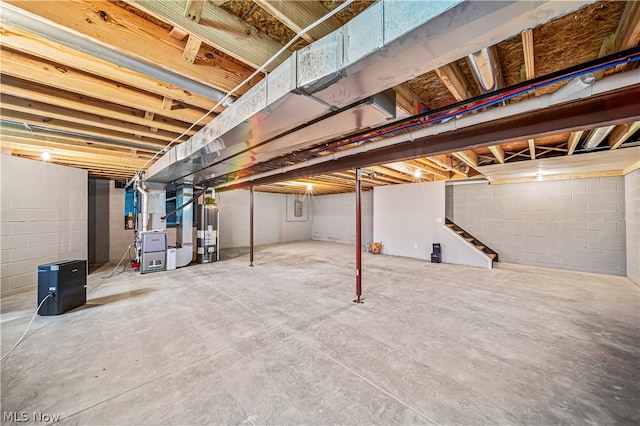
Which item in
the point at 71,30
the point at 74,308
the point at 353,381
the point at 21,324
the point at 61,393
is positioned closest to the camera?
the point at 71,30

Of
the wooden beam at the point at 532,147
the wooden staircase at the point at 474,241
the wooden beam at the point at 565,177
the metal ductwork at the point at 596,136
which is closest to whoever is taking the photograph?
the metal ductwork at the point at 596,136

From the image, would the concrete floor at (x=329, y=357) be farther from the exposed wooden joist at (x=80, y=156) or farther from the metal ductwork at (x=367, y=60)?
the exposed wooden joist at (x=80, y=156)

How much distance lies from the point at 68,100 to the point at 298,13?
2401 mm

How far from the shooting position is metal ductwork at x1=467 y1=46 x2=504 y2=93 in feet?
4.57

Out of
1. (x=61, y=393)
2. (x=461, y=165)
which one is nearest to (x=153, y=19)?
(x=61, y=393)

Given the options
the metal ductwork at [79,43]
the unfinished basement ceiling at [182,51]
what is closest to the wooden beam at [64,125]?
the unfinished basement ceiling at [182,51]

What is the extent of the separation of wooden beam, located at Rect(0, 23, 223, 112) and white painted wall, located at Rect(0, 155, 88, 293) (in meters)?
3.40

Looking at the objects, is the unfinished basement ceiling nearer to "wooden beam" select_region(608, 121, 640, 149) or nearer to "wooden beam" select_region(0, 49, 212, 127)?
"wooden beam" select_region(0, 49, 212, 127)

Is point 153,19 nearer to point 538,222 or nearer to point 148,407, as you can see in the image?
point 148,407

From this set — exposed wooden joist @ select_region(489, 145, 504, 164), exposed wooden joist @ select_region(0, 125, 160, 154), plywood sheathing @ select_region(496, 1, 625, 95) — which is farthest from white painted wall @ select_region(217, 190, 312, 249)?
plywood sheathing @ select_region(496, 1, 625, 95)

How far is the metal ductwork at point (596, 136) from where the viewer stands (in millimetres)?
2819

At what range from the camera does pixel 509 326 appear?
2674 mm

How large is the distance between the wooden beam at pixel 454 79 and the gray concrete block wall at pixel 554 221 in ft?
17.5

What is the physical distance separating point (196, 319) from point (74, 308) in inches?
68.8
